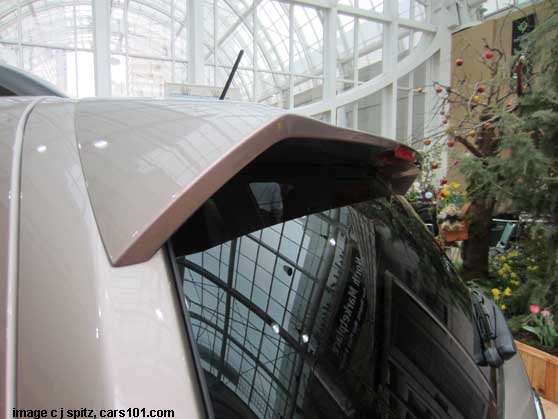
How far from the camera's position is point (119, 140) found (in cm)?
53

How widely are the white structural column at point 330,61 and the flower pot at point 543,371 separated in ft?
31.9

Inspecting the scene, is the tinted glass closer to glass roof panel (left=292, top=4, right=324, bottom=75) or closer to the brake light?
the brake light

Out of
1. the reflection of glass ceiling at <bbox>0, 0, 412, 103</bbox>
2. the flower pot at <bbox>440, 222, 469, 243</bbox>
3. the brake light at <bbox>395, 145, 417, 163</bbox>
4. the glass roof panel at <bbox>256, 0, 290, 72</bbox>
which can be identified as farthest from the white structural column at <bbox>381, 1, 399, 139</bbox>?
the brake light at <bbox>395, 145, 417, 163</bbox>

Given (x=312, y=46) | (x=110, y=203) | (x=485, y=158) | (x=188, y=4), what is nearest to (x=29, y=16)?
(x=188, y=4)

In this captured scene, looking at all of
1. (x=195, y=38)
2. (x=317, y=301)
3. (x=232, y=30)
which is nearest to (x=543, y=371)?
(x=317, y=301)

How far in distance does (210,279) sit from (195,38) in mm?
9732

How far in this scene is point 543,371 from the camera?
6.90 ft

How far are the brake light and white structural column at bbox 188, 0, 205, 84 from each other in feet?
30.5

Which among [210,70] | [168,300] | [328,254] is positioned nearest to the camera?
[168,300]

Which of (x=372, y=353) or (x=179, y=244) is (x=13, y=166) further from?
(x=372, y=353)

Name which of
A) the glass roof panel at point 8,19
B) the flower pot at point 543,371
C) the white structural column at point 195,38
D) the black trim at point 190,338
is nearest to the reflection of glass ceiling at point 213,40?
the glass roof panel at point 8,19

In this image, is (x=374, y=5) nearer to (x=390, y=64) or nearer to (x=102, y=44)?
(x=390, y=64)

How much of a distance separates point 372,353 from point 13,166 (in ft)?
2.08

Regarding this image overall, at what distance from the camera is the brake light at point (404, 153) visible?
2.69ft
